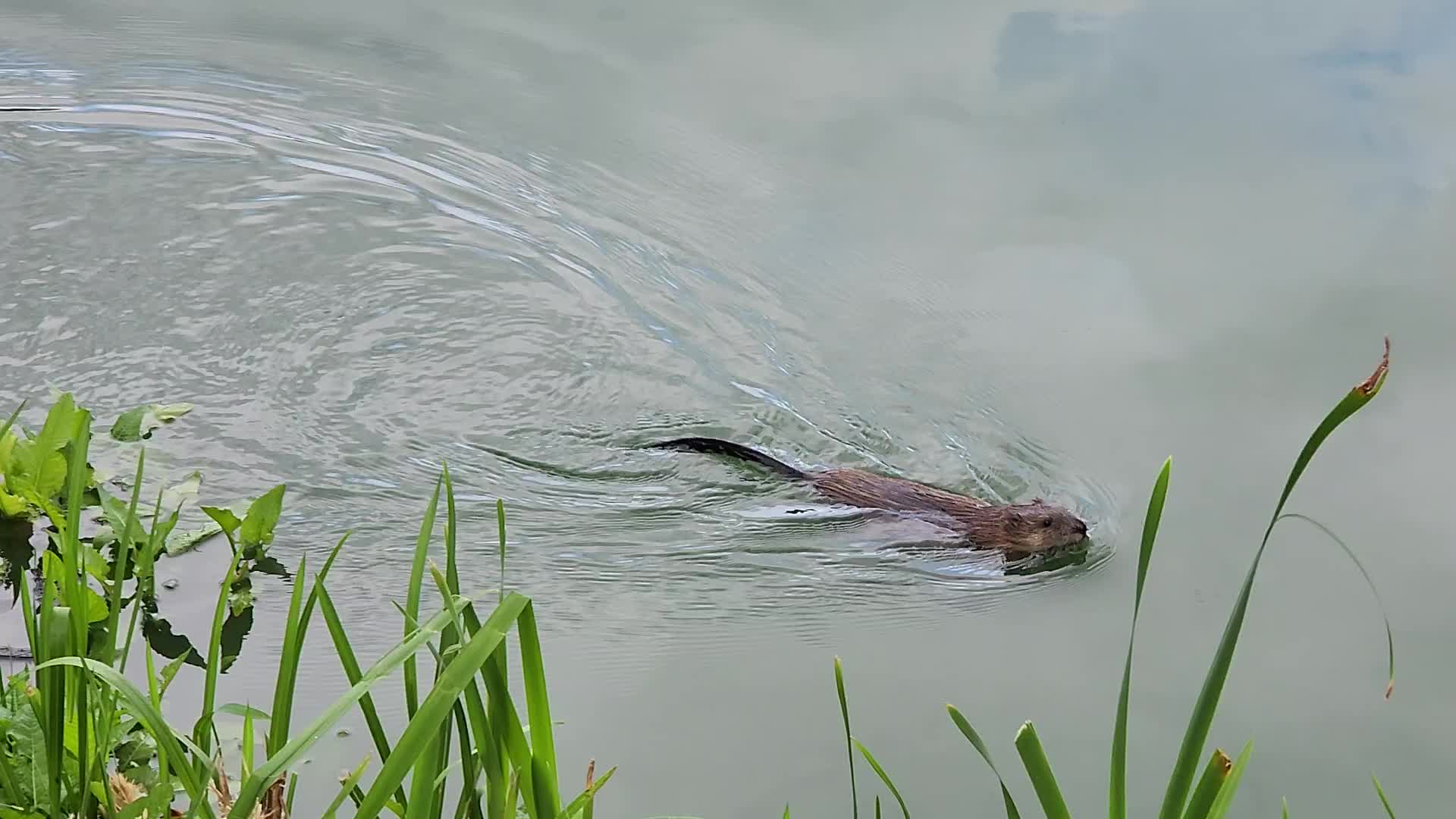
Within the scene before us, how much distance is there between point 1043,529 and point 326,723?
265cm

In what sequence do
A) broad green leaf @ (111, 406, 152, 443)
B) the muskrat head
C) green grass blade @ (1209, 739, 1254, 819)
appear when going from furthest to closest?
the muskrat head
broad green leaf @ (111, 406, 152, 443)
green grass blade @ (1209, 739, 1254, 819)

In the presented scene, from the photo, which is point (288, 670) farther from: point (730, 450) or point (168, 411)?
point (730, 450)

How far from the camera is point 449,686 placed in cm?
150

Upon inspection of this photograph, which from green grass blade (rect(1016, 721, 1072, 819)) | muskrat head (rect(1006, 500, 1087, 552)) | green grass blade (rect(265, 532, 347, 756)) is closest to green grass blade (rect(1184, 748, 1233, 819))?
green grass blade (rect(1016, 721, 1072, 819))

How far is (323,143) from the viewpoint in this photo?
16.8 feet

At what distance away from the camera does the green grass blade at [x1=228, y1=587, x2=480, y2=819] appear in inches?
59.3

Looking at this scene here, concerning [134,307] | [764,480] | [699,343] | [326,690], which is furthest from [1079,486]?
[134,307]

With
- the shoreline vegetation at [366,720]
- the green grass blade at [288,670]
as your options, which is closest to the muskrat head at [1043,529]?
the shoreline vegetation at [366,720]

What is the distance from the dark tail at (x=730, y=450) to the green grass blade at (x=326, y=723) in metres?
2.52

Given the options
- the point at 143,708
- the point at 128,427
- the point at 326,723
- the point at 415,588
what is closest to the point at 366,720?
the point at 415,588

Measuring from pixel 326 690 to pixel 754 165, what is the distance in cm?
287

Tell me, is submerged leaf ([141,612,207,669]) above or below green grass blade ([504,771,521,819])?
below

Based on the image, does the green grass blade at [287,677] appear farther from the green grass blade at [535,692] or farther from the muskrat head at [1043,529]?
the muskrat head at [1043,529]

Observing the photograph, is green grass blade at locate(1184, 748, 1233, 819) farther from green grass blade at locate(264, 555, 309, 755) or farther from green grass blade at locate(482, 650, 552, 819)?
green grass blade at locate(264, 555, 309, 755)
